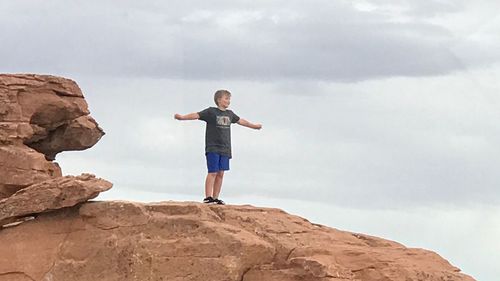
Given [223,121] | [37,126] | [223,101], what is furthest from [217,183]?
[37,126]

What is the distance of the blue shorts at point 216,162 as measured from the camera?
61.2ft

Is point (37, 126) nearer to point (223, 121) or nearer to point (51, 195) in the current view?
point (51, 195)

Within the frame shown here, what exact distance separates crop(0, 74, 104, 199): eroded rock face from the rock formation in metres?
0.03

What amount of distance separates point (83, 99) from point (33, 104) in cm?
108

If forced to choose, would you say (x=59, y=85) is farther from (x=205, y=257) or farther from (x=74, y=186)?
(x=205, y=257)

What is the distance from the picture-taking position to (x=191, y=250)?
16.8m

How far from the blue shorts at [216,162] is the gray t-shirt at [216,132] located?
75 mm

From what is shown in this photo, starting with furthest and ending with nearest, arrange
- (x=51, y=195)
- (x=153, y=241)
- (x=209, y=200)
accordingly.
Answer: (x=209, y=200)
(x=51, y=195)
(x=153, y=241)

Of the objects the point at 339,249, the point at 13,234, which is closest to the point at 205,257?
the point at 339,249

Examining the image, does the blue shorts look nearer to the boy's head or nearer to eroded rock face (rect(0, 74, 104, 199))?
the boy's head

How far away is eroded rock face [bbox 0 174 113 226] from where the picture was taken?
1739cm

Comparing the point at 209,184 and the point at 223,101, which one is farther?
the point at 223,101

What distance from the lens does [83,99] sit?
1973 cm

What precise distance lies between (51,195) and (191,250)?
2646mm
